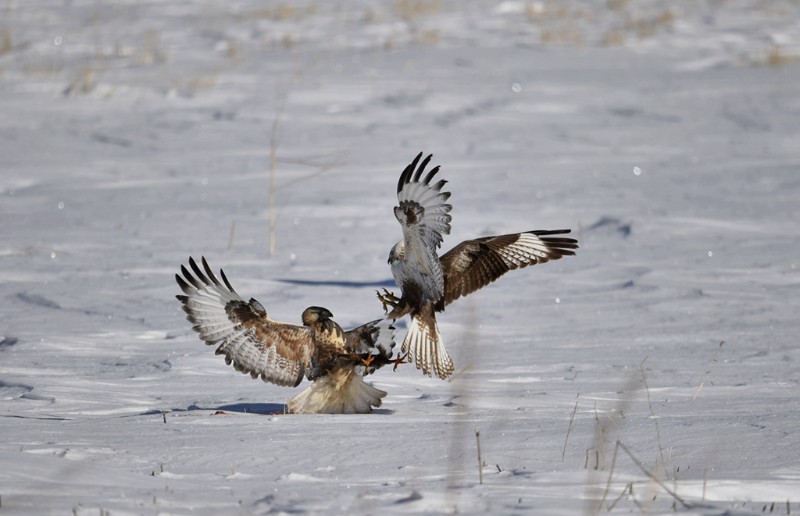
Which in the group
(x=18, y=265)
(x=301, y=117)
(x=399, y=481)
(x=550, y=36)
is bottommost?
(x=399, y=481)

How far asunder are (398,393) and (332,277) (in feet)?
9.87

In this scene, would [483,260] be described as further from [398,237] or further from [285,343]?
[398,237]

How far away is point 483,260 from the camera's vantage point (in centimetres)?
517

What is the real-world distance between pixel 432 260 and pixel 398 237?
168 inches

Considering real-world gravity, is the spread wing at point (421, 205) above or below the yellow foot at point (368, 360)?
above

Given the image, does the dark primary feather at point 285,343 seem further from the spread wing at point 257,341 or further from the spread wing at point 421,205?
the spread wing at point 421,205

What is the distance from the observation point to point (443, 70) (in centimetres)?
1528

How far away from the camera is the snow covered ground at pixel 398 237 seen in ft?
11.0

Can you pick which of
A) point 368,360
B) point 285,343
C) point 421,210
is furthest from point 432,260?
point 285,343

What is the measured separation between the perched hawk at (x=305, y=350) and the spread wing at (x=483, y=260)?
729 mm

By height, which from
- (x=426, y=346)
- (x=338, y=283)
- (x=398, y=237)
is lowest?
(x=426, y=346)

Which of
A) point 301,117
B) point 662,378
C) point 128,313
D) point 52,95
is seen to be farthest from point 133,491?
point 52,95

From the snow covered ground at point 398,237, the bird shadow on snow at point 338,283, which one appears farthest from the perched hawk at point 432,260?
the bird shadow on snow at point 338,283

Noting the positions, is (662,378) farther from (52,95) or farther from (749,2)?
(749,2)
